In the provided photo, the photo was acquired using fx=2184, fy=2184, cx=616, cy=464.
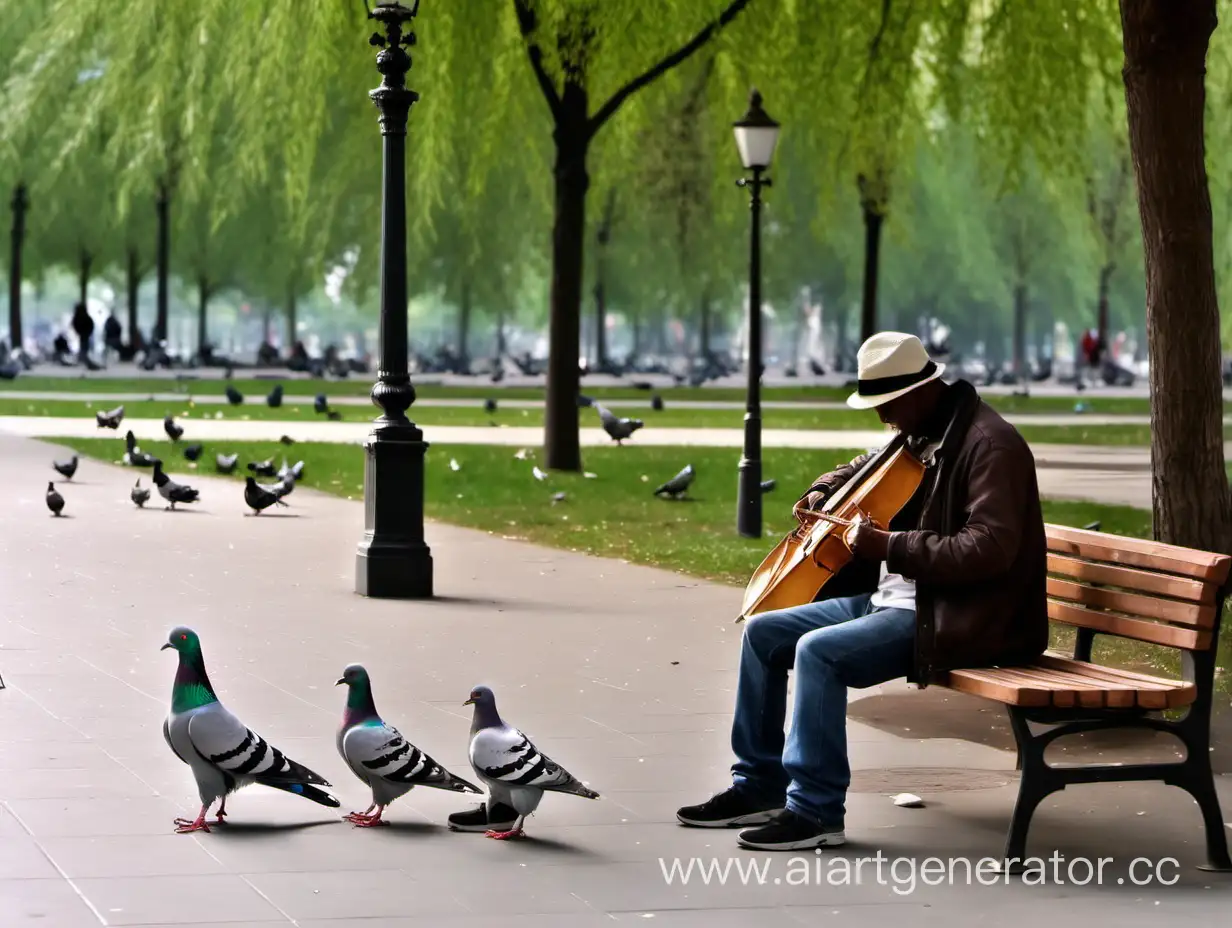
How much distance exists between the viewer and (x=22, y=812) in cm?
666

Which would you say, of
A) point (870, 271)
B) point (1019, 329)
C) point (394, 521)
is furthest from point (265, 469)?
point (1019, 329)

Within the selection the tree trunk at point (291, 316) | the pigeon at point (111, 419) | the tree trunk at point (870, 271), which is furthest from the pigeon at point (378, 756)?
the tree trunk at point (291, 316)

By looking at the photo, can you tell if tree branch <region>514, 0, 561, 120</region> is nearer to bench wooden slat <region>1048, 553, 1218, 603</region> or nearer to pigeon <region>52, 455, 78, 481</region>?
pigeon <region>52, 455, 78, 481</region>

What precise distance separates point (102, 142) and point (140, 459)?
25693 mm

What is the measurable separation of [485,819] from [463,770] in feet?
2.88

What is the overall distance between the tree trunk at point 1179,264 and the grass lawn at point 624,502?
0.75 metres

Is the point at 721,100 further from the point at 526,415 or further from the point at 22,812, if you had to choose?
the point at 22,812

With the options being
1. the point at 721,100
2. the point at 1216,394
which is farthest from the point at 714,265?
the point at 1216,394

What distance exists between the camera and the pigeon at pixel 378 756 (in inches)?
255

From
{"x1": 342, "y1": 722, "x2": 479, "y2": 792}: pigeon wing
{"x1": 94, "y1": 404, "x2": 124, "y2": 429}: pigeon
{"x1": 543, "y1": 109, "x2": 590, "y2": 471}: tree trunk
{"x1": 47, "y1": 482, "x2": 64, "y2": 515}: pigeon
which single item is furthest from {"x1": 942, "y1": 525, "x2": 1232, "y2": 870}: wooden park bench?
{"x1": 94, "y1": 404, "x2": 124, "y2": 429}: pigeon

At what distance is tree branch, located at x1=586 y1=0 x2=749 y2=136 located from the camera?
810 inches

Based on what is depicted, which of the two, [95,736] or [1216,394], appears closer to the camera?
[95,736]

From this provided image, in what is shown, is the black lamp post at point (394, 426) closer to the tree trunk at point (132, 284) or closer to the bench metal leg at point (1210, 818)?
the bench metal leg at point (1210, 818)

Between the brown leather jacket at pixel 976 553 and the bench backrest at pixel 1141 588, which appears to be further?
the bench backrest at pixel 1141 588
